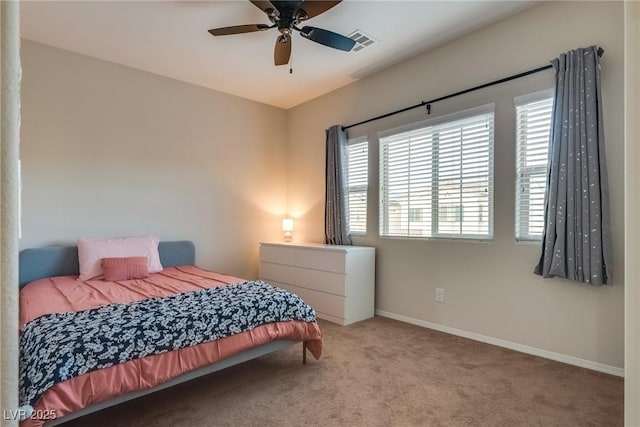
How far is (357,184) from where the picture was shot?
13.5 feet

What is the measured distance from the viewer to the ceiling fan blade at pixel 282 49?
260 cm

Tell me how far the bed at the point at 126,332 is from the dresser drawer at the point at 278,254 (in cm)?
113

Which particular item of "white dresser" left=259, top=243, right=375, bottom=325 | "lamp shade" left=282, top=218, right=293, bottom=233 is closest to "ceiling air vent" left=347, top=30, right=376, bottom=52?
"white dresser" left=259, top=243, right=375, bottom=325

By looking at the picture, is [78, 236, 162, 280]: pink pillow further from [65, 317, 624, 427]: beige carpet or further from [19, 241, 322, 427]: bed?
[65, 317, 624, 427]: beige carpet

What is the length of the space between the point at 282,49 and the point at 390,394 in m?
2.61

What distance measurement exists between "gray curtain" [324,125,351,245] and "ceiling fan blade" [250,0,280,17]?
6.27 feet

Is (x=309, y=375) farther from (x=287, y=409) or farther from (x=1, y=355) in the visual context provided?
(x=1, y=355)

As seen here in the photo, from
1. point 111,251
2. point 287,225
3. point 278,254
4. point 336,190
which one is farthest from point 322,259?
point 111,251

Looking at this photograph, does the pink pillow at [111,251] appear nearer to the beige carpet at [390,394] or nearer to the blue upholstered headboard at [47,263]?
the blue upholstered headboard at [47,263]

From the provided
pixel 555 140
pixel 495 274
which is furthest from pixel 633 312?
pixel 495 274

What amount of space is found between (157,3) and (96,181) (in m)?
1.87

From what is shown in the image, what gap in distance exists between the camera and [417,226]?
11.5ft

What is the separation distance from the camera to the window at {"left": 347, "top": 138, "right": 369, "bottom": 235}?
159 inches

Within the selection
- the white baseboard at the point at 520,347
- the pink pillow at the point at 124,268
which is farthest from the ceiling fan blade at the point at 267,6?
the white baseboard at the point at 520,347
